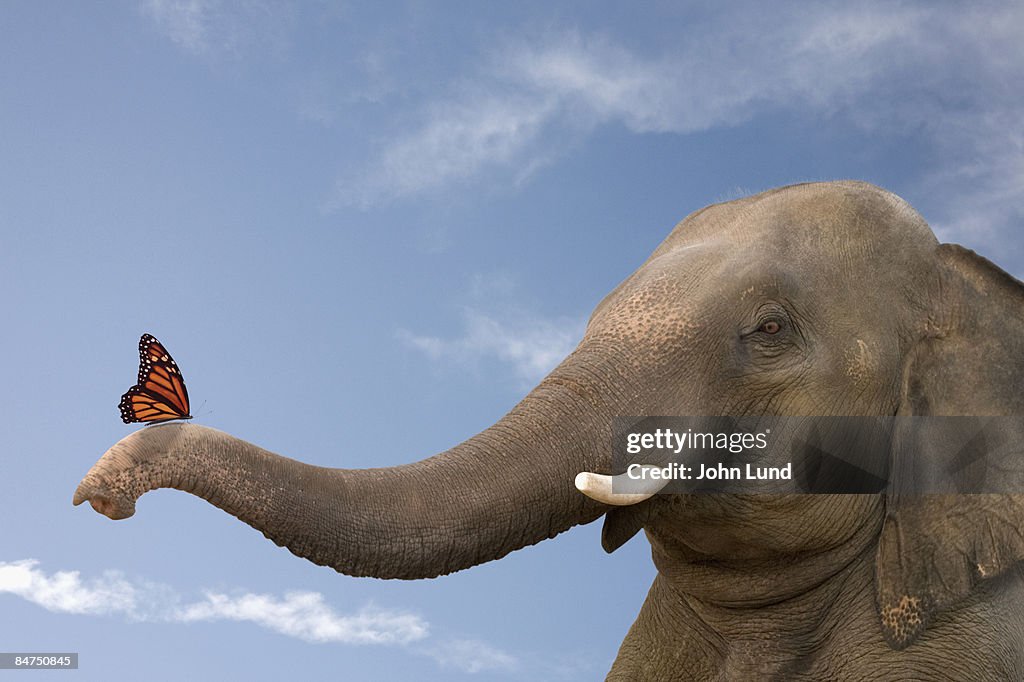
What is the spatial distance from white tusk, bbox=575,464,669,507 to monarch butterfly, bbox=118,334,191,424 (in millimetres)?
1210

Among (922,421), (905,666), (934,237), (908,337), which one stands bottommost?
(905,666)

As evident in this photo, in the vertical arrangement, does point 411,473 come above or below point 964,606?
above

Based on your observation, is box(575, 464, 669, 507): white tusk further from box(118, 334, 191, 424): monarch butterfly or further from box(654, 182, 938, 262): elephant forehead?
box(118, 334, 191, 424): monarch butterfly

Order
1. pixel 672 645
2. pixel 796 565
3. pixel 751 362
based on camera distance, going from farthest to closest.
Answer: pixel 672 645 < pixel 796 565 < pixel 751 362

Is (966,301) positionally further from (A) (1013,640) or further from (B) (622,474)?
(B) (622,474)

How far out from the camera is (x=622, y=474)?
4074 millimetres

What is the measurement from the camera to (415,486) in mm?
3896

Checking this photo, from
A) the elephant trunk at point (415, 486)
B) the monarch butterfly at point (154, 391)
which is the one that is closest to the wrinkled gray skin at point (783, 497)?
the elephant trunk at point (415, 486)

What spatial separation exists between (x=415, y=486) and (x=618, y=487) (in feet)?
2.10

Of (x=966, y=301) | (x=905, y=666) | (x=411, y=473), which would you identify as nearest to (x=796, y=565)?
(x=905, y=666)

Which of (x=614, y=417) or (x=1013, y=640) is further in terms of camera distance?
(x=1013, y=640)

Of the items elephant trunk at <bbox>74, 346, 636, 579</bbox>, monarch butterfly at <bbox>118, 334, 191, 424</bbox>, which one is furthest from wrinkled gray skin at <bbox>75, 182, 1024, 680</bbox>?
monarch butterfly at <bbox>118, 334, 191, 424</bbox>

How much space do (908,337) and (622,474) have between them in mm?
1260

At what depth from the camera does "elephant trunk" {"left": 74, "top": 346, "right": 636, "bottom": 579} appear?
3.58 meters
